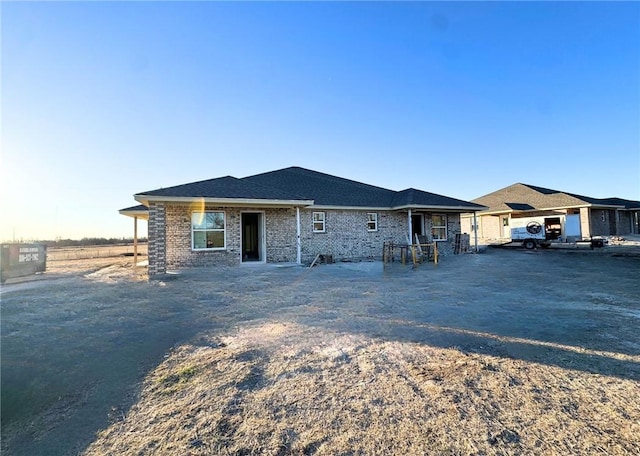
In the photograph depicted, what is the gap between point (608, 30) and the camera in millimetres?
10836

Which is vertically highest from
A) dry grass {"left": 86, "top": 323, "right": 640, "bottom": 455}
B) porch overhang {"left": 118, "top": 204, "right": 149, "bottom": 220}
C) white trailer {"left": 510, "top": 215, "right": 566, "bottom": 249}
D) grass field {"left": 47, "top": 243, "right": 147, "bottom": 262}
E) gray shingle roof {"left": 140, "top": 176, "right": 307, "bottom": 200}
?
gray shingle roof {"left": 140, "top": 176, "right": 307, "bottom": 200}

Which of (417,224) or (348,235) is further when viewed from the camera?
(417,224)

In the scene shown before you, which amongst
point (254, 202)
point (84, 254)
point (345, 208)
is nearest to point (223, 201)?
point (254, 202)

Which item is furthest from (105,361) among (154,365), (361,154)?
(361,154)

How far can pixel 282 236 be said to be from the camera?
45.1ft

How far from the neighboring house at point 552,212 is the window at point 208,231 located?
22.1m

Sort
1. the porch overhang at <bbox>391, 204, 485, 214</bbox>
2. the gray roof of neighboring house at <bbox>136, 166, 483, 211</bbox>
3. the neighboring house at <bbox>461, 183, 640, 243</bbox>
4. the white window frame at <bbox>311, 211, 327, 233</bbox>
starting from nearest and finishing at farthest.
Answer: the gray roof of neighboring house at <bbox>136, 166, 483, 211</bbox>, the white window frame at <bbox>311, 211, 327, 233</bbox>, the porch overhang at <bbox>391, 204, 485, 214</bbox>, the neighboring house at <bbox>461, 183, 640, 243</bbox>

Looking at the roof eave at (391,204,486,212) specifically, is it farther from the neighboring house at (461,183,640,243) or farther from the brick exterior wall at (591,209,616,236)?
the brick exterior wall at (591,209,616,236)

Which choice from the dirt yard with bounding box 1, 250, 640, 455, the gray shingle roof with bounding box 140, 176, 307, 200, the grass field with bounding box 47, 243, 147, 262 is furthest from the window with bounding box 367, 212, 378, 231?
the grass field with bounding box 47, 243, 147, 262

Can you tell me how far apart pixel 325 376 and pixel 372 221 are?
1358 centimetres

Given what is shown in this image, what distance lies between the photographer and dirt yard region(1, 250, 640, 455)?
7.27 ft

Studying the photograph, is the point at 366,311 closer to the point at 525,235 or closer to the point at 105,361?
the point at 105,361

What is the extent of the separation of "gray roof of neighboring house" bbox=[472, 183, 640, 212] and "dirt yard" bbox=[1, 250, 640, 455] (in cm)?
2192

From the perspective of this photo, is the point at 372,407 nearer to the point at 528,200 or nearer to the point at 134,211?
the point at 134,211
